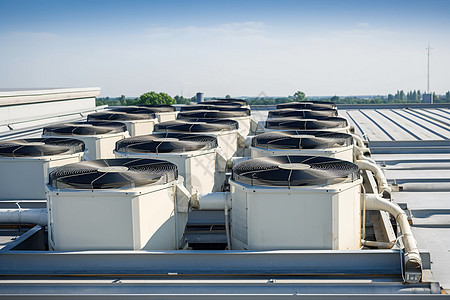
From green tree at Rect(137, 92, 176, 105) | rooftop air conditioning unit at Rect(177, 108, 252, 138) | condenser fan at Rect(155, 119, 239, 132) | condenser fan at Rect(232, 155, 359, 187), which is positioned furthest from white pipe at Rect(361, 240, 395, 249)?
green tree at Rect(137, 92, 176, 105)

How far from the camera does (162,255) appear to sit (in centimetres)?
1133

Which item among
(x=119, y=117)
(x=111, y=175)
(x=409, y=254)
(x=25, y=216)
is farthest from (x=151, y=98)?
(x=409, y=254)

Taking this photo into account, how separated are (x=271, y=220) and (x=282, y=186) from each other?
2.54 feet

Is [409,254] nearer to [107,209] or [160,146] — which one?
[107,209]

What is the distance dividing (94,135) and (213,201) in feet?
27.2

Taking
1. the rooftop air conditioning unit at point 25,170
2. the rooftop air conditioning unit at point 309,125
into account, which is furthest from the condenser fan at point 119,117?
the rooftop air conditioning unit at point 25,170

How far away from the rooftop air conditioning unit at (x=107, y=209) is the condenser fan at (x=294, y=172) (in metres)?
1.91

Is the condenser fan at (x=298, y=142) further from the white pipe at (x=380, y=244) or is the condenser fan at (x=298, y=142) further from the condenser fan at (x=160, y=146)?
the white pipe at (x=380, y=244)

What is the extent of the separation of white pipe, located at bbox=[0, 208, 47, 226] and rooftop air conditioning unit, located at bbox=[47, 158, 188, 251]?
1.44 meters

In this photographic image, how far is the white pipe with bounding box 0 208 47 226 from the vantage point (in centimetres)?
1348

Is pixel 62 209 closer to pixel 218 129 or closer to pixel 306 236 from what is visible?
pixel 306 236

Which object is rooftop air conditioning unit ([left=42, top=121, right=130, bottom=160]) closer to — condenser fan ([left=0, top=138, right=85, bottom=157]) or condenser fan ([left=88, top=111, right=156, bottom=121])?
condenser fan ([left=0, top=138, right=85, bottom=157])

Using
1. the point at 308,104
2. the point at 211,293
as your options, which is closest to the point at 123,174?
the point at 211,293

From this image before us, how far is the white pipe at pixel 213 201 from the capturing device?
13258mm
